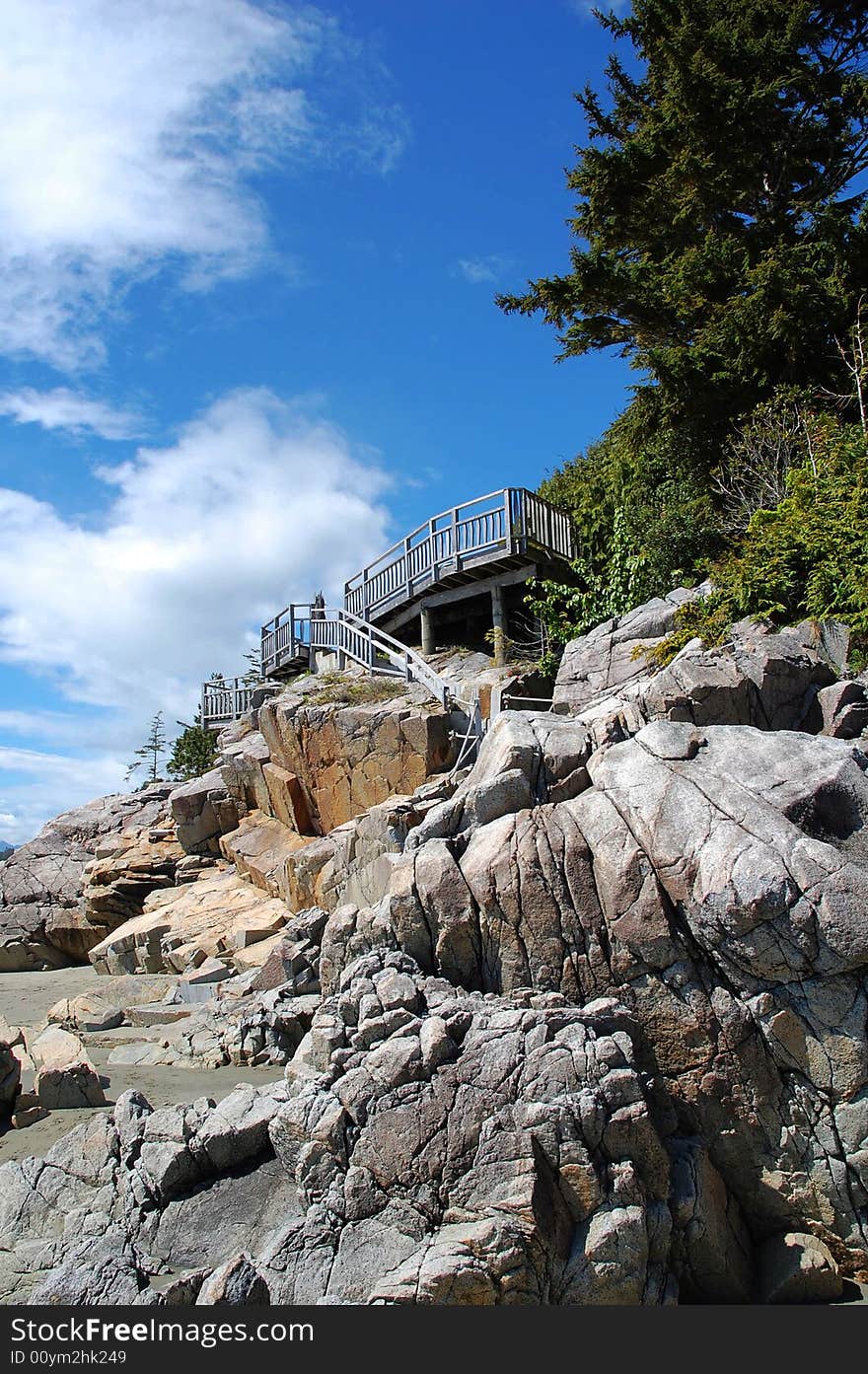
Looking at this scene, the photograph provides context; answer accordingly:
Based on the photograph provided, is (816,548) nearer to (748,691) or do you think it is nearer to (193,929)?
(748,691)

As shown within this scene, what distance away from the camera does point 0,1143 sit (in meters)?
8.56

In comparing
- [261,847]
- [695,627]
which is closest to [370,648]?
[261,847]

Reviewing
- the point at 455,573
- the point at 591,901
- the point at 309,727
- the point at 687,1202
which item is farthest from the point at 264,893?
the point at 687,1202

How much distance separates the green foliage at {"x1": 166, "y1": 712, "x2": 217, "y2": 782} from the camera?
3195 cm

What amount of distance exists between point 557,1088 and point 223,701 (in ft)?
98.0

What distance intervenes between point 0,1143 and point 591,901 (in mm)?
6385

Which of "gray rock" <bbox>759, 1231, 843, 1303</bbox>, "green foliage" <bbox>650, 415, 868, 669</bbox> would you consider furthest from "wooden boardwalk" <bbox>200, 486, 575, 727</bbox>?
"gray rock" <bbox>759, 1231, 843, 1303</bbox>

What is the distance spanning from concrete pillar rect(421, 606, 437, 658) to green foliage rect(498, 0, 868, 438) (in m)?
7.57

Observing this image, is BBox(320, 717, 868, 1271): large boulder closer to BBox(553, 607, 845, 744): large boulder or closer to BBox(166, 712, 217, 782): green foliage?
BBox(553, 607, 845, 744): large boulder

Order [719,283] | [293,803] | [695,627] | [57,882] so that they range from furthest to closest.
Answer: [57,882] → [293,803] → [719,283] → [695,627]

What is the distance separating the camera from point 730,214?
19.8 metres

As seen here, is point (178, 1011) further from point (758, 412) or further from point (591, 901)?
point (758, 412)

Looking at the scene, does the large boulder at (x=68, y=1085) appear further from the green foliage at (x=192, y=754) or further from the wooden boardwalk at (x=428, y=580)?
the green foliage at (x=192, y=754)

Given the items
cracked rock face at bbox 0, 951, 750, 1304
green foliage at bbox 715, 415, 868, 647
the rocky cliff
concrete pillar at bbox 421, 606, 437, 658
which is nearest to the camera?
cracked rock face at bbox 0, 951, 750, 1304
